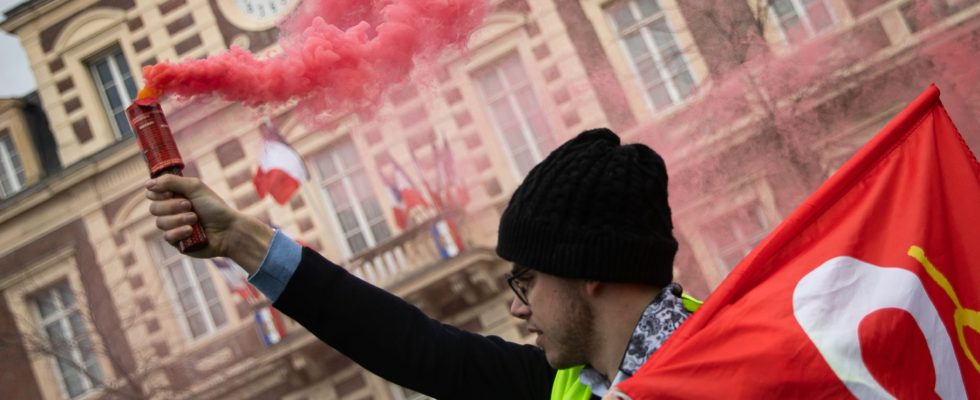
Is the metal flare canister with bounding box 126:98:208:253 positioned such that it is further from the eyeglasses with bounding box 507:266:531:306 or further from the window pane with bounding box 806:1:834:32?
the window pane with bounding box 806:1:834:32

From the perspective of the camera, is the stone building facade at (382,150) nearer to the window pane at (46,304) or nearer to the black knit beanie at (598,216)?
the window pane at (46,304)

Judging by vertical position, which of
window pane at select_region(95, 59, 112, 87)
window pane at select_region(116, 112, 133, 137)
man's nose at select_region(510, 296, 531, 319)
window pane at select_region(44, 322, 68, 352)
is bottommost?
man's nose at select_region(510, 296, 531, 319)

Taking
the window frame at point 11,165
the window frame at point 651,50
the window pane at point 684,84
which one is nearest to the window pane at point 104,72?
the window frame at point 11,165

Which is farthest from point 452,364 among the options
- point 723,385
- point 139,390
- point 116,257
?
point 116,257

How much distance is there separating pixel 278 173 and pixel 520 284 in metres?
12.5

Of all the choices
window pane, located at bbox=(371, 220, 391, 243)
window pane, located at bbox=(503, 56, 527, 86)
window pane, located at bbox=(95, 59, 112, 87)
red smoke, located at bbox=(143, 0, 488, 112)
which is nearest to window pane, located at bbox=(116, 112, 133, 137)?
window pane, located at bbox=(95, 59, 112, 87)

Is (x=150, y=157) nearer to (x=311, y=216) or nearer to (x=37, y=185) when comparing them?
(x=311, y=216)

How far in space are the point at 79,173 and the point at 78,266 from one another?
49.3 inches

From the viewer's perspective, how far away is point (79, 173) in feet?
52.4

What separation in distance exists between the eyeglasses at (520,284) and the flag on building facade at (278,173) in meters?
11.9

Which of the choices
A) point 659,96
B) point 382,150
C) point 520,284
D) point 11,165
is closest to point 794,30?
point 659,96

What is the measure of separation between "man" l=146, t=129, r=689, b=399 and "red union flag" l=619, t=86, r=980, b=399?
17 cm

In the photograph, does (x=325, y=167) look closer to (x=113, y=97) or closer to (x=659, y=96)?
(x=113, y=97)

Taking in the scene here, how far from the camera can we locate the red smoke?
9.83 feet
